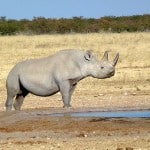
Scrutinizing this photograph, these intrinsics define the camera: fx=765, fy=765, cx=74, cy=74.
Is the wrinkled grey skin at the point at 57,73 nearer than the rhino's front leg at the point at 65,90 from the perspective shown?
No

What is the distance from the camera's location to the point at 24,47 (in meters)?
40.4

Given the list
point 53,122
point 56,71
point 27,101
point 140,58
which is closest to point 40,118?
point 53,122

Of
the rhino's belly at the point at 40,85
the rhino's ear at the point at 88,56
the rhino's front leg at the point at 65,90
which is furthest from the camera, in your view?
the rhino's ear at the point at 88,56

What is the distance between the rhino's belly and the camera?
18.9 meters

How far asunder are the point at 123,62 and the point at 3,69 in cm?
547

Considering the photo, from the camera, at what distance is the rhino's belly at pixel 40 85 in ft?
61.9

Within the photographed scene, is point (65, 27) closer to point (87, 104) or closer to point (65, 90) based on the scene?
point (87, 104)

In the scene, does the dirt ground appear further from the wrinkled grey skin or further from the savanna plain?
the wrinkled grey skin

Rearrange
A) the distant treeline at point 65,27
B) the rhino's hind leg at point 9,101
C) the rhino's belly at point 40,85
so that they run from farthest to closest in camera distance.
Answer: the distant treeline at point 65,27 → the rhino's hind leg at point 9,101 → the rhino's belly at point 40,85

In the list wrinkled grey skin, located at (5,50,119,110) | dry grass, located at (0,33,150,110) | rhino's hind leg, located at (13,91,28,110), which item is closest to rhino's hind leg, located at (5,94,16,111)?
wrinkled grey skin, located at (5,50,119,110)

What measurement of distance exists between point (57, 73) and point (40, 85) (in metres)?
0.69

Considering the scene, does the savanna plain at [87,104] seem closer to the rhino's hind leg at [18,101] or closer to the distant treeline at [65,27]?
the rhino's hind leg at [18,101]

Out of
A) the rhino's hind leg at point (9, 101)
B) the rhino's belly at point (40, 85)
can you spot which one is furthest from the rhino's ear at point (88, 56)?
the rhino's hind leg at point (9, 101)

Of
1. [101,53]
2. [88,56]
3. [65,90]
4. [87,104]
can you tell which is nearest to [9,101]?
[65,90]
